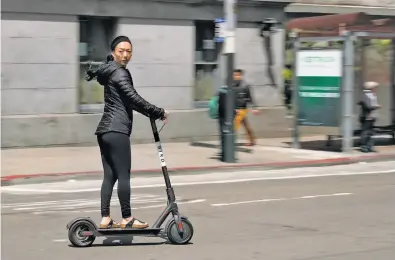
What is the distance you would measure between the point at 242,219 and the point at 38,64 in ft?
29.9

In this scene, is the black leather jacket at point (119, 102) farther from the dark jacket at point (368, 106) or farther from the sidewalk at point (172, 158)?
the dark jacket at point (368, 106)

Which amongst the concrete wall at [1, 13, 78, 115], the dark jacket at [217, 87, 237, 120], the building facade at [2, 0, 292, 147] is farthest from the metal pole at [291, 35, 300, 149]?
the concrete wall at [1, 13, 78, 115]

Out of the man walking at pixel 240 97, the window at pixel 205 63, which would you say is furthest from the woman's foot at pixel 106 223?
the window at pixel 205 63

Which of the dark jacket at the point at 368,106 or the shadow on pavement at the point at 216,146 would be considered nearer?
the dark jacket at the point at 368,106

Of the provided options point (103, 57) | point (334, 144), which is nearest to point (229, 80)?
point (103, 57)

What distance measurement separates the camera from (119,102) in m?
7.63

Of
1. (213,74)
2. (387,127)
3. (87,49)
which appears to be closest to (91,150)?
(87,49)

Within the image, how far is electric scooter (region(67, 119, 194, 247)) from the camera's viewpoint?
762 cm

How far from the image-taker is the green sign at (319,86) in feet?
58.0

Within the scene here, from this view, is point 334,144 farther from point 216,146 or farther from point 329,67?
point 216,146

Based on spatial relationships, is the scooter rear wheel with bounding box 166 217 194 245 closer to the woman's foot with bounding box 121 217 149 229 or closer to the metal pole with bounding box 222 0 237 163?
the woman's foot with bounding box 121 217 149 229

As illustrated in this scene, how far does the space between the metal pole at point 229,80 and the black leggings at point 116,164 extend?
8136mm

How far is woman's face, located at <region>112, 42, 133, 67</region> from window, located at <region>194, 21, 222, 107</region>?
12431mm

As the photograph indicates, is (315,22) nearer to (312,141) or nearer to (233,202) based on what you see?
(312,141)
